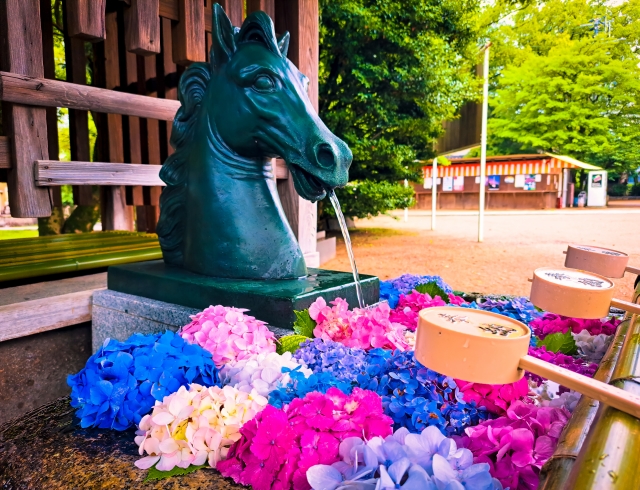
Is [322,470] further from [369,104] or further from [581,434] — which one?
[369,104]

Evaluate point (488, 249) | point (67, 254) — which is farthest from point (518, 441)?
point (488, 249)

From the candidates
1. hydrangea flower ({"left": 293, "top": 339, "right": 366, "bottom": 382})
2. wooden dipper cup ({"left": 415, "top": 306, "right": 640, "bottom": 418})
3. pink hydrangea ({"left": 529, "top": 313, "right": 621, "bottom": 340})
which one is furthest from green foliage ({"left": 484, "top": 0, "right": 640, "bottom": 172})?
wooden dipper cup ({"left": 415, "top": 306, "right": 640, "bottom": 418})

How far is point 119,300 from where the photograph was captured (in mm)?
2627

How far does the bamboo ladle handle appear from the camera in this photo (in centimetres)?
67

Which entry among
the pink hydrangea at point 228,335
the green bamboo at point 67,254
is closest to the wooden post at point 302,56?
the green bamboo at point 67,254

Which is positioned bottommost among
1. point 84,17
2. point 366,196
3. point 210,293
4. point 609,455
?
point 210,293

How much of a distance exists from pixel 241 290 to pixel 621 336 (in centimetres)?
152

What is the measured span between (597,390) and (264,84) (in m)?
1.90

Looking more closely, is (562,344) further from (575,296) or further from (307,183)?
(307,183)

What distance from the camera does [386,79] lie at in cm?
897

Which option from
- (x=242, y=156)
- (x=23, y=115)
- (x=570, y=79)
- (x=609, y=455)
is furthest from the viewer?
(x=570, y=79)

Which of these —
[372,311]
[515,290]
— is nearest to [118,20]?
[372,311]

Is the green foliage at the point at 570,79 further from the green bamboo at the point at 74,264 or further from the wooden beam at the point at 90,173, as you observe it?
the green bamboo at the point at 74,264

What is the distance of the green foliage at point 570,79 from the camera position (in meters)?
8.65
